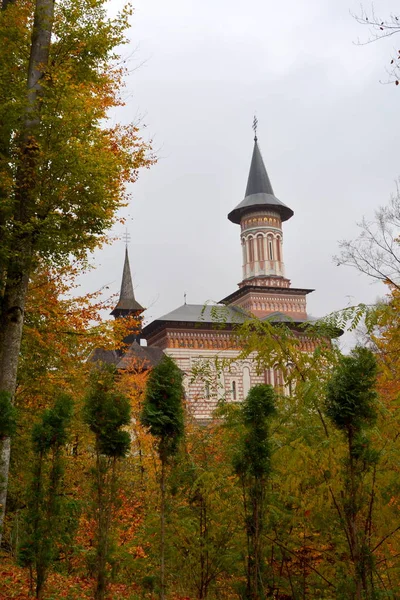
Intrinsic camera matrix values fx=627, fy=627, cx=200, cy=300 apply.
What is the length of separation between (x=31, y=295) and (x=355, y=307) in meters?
7.03

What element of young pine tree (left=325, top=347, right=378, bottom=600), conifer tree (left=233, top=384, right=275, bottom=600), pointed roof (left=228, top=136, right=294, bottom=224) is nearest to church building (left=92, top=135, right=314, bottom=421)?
pointed roof (left=228, top=136, right=294, bottom=224)

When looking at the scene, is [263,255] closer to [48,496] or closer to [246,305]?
[246,305]

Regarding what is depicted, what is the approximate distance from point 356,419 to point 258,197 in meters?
44.8

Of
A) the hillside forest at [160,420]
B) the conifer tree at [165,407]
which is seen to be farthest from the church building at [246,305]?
the conifer tree at [165,407]

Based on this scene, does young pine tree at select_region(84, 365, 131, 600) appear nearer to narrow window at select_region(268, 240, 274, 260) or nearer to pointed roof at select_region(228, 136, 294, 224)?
narrow window at select_region(268, 240, 274, 260)

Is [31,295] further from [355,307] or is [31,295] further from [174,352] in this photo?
[174,352]

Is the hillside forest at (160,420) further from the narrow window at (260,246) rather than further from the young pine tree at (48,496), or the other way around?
the narrow window at (260,246)

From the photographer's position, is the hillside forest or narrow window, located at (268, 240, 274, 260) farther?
narrow window, located at (268, 240, 274, 260)

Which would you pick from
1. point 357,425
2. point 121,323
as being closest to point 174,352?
point 121,323

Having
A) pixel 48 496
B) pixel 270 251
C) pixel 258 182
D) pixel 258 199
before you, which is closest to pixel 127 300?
pixel 270 251

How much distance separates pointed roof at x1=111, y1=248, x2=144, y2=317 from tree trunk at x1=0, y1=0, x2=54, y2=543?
3595 cm

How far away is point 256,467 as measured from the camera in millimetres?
6527

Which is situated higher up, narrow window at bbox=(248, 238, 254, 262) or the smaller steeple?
the smaller steeple

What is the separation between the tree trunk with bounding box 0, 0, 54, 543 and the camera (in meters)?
8.81
